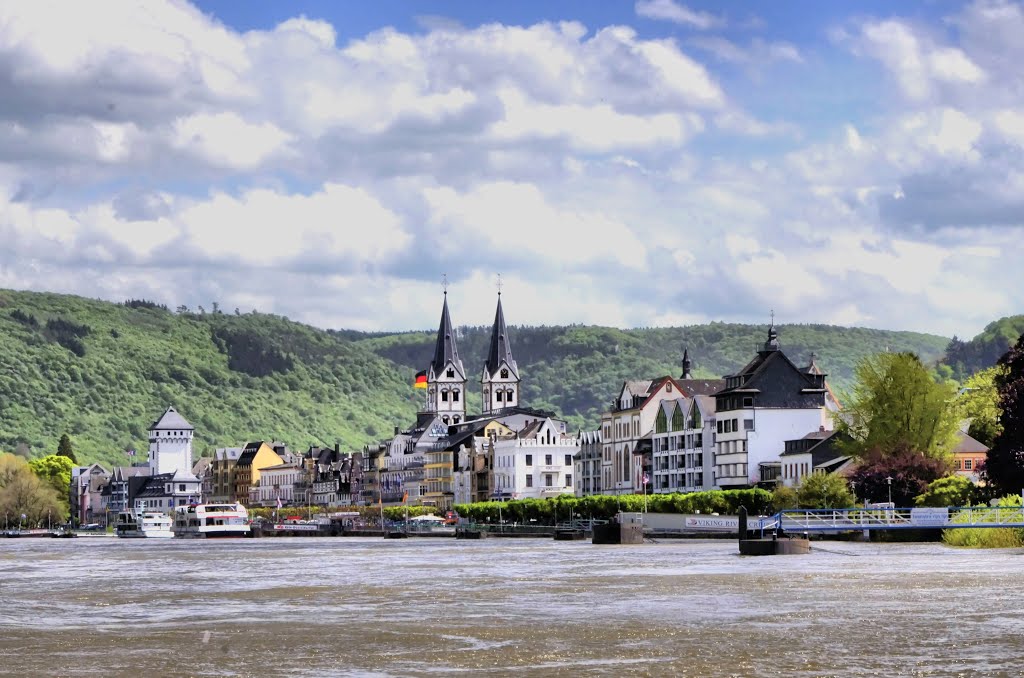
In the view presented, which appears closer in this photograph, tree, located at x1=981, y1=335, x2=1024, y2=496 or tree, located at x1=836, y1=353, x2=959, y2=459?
tree, located at x1=981, y1=335, x2=1024, y2=496

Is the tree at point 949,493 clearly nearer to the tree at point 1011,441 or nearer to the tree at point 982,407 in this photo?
the tree at point 1011,441

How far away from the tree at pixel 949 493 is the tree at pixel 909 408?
12.2 meters

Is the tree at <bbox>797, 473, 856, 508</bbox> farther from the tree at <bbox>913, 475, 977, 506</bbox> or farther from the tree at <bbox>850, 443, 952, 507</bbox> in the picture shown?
the tree at <bbox>913, 475, 977, 506</bbox>

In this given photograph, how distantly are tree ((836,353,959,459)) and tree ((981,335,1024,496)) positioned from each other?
26.8 m

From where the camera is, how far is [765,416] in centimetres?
18738

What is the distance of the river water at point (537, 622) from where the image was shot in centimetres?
3719

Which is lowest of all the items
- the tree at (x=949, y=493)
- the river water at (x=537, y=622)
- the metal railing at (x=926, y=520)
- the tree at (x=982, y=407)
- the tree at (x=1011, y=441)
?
the river water at (x=537, y=622)

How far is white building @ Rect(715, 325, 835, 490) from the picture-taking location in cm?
18675

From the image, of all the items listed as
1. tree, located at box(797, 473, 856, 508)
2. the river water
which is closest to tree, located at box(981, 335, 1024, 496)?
the river water

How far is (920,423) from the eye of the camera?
143m

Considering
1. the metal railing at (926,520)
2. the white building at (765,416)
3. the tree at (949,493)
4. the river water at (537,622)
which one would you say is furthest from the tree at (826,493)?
the river water at (537,622)

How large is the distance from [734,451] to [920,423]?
4706 centimetres

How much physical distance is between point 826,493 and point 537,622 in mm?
99574

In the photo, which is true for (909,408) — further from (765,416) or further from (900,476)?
(765,416)
